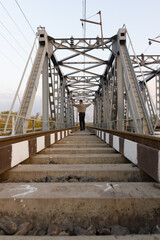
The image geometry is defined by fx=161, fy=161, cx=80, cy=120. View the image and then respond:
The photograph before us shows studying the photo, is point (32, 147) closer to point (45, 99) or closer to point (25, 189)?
point (25, 189)

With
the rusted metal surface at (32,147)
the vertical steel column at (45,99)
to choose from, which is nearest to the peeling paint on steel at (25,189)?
the rusted metal surface at (32,147)

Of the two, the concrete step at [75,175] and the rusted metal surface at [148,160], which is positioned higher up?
the rusted metal surface at [148,160]

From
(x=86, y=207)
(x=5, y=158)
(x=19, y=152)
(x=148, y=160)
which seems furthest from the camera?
(x=19, y=152)

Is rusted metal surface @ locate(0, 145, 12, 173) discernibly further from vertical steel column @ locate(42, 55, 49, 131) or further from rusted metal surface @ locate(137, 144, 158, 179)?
vertical steel column @ locate(42, 55, 49, 131)

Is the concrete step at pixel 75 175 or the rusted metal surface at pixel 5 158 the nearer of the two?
the rusted metal surface at pixel 5 158

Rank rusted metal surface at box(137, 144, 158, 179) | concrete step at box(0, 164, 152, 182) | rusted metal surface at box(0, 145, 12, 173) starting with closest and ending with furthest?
rusted metal surface at box(137, 144, 158, 179) → rusted metal surface at box(0, 145, 12, 173) → concrete step at box(0, 164, 152, 182)

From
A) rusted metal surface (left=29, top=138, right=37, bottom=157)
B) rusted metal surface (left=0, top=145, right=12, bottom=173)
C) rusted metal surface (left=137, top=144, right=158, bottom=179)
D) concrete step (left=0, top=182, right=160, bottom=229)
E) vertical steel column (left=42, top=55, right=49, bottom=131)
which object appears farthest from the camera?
vertical steel column (left=42, top=55, right=49, bottom=131)

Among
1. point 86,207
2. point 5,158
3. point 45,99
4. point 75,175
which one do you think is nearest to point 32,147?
point 5,158

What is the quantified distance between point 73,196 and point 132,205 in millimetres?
525

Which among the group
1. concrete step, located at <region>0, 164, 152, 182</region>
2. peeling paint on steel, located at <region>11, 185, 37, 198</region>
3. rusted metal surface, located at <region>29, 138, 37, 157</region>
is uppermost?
rusted metal surface, located at <region>29, 138, 37, 157</region>

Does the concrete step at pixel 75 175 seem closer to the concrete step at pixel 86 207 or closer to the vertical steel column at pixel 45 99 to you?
the concrete step at pixel 86 207

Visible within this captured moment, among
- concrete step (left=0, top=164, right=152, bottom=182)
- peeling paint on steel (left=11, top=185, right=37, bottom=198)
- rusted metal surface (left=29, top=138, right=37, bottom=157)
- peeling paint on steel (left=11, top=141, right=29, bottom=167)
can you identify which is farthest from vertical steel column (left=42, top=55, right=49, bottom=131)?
peeling paint on steel (left=11, top=185, right=37, bottom=198)

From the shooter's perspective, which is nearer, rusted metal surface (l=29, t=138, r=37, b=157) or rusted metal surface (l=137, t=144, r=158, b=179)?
rusted metal surface (l=137, t=144, r=158, b=179)

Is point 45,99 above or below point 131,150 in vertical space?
above
